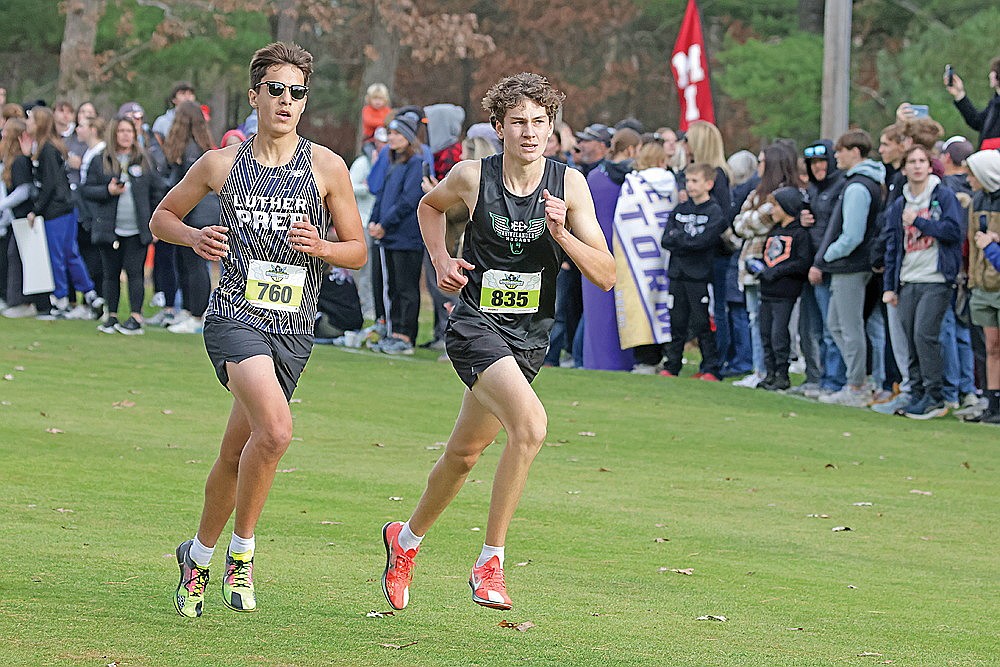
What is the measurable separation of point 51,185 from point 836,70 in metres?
8.68

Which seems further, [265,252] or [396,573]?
[396,573]

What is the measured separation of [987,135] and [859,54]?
29.2m

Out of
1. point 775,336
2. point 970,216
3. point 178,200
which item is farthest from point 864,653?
point 775,336

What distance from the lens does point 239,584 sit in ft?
20.3

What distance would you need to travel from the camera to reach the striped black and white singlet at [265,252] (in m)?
6.31

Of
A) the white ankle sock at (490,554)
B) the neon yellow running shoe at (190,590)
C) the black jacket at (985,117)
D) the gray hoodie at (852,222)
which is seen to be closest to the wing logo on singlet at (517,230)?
the white ankle sock at (490,554)

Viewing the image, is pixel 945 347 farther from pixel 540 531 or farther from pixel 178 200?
pixel 178 200

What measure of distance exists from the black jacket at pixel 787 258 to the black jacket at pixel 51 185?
8068 millimetres

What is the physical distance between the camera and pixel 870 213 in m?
14.0

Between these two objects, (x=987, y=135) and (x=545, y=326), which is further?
(x=987, y=135)

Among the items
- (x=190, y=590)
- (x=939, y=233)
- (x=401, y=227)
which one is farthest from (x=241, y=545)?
(x=401, y=227)

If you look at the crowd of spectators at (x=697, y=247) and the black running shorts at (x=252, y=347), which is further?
the crowd of spectators at (x=697, y=247)

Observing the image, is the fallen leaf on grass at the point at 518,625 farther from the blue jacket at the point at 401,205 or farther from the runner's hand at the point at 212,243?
the blue jacket at the point at 401,205

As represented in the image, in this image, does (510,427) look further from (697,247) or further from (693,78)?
(693,78)
